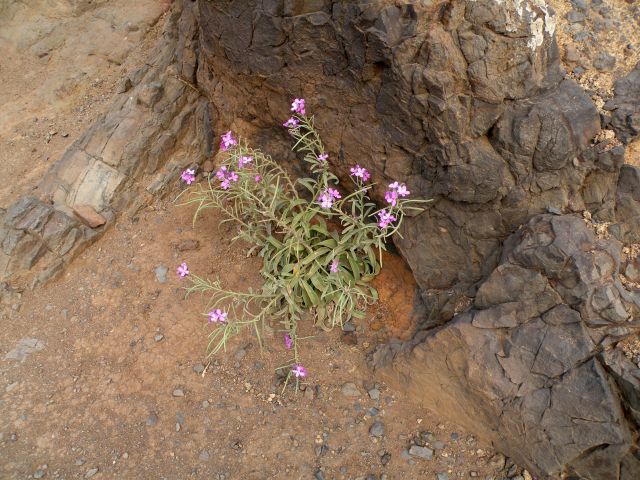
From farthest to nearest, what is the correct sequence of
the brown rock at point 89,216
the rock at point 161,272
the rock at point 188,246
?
the brown rock at point 89,216 → the rock at point 188,246 → the rock at point 161,272

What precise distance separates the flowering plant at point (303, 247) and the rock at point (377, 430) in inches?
25.5

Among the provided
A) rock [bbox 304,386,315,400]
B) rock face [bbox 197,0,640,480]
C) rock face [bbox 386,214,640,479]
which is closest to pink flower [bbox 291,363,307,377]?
rock [bbox 304,386,315,400]

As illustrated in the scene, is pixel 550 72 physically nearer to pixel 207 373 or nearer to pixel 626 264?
pixel 626 264

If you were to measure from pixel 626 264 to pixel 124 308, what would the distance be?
3719 mm

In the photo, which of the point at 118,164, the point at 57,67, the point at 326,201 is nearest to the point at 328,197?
the point at 326,201

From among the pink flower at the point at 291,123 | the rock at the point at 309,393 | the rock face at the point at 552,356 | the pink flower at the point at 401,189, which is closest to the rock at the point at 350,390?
the rock at the point at 309,393

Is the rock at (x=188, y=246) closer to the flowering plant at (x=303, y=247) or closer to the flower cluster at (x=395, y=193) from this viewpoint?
the flowering plant at (x=303, y=247)

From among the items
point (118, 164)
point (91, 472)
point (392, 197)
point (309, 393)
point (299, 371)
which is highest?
point (392, 197)

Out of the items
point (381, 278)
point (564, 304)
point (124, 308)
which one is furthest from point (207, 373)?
point (564, 304)

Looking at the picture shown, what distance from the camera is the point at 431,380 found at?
356 centimetres

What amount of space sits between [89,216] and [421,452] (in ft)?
11.6

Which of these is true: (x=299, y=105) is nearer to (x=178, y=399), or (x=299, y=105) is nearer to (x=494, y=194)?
(x=494, y=194)

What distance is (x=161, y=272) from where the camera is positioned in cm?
447

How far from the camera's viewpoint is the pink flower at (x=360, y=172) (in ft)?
12.1
